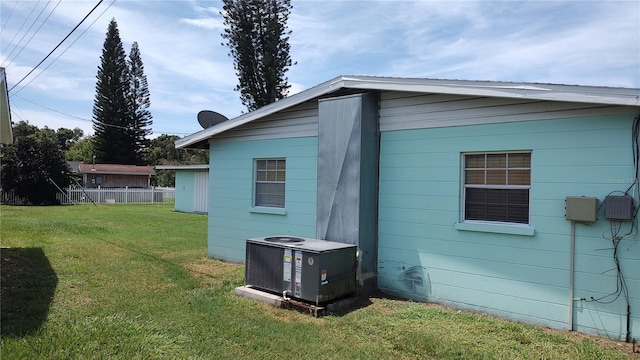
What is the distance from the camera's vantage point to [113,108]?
41.9 meters

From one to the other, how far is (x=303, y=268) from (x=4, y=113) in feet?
22.1

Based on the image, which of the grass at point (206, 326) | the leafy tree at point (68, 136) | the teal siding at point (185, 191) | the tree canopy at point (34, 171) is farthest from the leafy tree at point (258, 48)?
the leafy tree at point (68, 136)

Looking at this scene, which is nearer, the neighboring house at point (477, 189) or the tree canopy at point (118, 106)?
the neighboring house at point (477, 189)

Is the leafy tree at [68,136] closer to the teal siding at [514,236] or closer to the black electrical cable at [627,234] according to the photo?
the teal siding at [514,236]

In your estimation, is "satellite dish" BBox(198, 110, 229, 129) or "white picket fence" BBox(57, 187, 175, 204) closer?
"satellite dish" BBox(198, 110, 229, 129)

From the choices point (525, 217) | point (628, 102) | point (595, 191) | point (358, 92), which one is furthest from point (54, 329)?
point (628, 102)

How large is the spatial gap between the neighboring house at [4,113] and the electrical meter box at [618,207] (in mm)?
8404

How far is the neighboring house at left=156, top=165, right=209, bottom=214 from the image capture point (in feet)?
74.7

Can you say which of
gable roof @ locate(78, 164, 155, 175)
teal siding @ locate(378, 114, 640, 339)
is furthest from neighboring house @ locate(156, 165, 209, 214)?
teal siding @ locate(378, 114, 640, 339)

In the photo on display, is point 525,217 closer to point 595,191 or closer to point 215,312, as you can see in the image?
A: point 595,191

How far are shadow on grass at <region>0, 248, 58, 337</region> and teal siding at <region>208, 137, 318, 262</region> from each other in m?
3.44

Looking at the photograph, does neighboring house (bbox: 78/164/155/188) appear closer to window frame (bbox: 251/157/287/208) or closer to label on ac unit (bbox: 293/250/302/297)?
window frame (bbox: 251/157/287/208)

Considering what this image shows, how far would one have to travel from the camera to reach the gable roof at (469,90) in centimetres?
480

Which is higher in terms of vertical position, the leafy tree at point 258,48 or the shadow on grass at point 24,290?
→ the leafy tree at point 258,48
